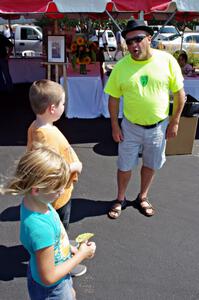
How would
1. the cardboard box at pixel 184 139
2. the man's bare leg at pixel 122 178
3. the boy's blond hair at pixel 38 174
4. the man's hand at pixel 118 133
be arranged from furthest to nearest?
the cardboard box at pixel 184 139, the man's bare leg at pixel 122 178, the man's hand at pixel 118 133, the boy's blond hair at pixel 38 174

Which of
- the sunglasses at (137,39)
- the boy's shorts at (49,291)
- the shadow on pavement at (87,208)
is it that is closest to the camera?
the boy's shorts at (49,291)

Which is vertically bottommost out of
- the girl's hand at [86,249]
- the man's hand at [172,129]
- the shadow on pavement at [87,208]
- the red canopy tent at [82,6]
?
the shadow on pavement at [87,208]

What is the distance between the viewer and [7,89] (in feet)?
32.9

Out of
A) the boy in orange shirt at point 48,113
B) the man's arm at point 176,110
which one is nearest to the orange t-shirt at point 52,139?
the boy in orange shirt at point 48,113

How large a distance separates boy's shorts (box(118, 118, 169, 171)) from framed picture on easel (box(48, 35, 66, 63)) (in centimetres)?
457

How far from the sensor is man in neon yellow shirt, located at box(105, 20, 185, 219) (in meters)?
3.06

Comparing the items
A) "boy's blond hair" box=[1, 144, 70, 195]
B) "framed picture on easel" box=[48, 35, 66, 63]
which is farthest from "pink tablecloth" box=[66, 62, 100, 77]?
"boy's blond hair" box=[1, 144, 70, 195]

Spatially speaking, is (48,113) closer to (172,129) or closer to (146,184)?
(172,129)

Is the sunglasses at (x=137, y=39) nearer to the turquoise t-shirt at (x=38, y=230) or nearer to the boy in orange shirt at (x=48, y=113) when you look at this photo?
the boy in orange shirt at (x=48, y=113)

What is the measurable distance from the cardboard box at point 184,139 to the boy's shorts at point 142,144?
6.10 ft

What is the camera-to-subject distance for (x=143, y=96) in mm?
3119

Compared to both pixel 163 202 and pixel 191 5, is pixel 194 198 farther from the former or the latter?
pixel 191 5

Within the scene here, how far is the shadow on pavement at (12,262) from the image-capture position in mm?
2729

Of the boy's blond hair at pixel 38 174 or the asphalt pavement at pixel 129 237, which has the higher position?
the boy's blond hair at pixel 38 174
